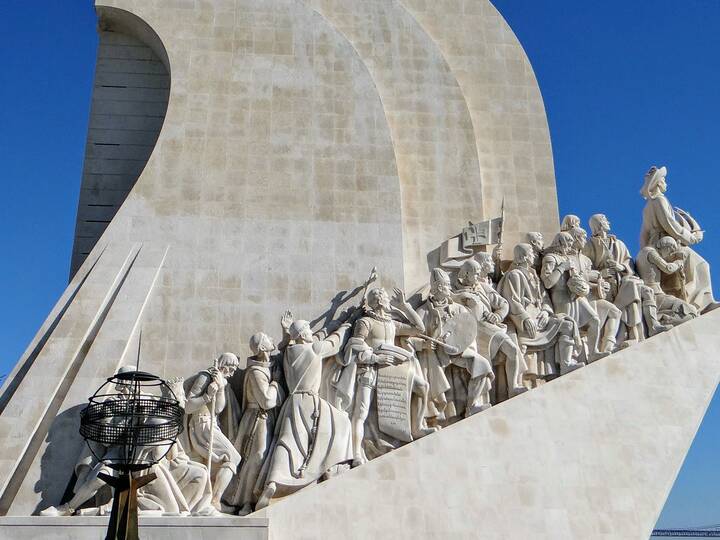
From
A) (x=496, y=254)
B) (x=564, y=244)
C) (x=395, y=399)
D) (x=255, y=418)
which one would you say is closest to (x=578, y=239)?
(x=564, y=244)

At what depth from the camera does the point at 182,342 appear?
9891 millimetres

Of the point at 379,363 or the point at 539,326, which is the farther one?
the point at 539,326

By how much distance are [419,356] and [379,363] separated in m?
0.50

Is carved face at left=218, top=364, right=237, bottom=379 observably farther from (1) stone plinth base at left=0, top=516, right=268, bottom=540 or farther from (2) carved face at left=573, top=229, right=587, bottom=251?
(2) carved face at left=573, top=229, right=587, bottom=251

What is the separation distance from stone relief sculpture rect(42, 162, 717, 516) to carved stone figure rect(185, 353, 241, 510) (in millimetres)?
Result: 11

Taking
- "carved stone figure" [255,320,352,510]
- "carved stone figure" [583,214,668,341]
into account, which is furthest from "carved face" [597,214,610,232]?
"carved stone figure" [255,320,352,510]

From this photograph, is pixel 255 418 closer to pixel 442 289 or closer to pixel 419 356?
pixel 419 356

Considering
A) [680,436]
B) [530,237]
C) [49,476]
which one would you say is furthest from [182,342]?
[680,436]

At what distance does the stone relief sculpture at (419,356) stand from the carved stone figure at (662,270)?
15mm

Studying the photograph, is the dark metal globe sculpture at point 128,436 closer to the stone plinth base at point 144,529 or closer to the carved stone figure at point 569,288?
the stone plinth base at point 144,529

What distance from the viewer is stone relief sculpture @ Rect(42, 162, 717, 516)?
29.5ft

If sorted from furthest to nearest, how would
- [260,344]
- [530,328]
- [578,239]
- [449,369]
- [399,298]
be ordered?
[578,239], [530,328], [399,298], [449,369], [260,344]

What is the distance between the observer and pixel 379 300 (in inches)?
391

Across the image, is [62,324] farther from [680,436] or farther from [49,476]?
[680,436]
